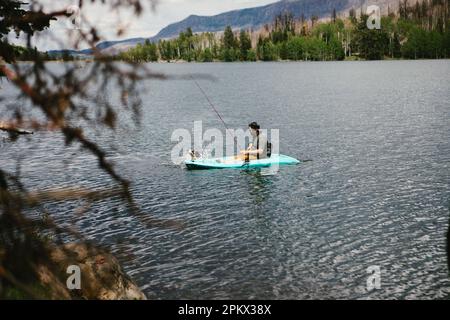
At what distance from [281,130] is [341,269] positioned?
30.6 m

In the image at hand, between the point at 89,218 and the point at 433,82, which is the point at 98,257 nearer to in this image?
the point at 89,218

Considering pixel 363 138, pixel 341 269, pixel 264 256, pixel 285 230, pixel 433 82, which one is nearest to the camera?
pixel 341 269

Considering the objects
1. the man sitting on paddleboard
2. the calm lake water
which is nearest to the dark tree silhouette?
the calm lake water

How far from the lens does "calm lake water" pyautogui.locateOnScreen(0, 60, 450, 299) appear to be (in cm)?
1527

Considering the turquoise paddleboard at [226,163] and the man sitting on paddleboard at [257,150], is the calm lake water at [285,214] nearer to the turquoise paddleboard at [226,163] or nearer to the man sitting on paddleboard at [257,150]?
the turquoise paddleboard at [226,163]

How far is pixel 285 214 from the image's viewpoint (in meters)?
21.8

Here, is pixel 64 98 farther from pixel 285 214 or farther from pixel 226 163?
pixel 226 163

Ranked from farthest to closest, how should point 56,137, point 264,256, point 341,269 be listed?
1. point 56,137
2. point 264,256
3. point 341,269

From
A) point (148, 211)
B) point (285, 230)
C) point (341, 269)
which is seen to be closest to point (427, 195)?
point (285, 230)

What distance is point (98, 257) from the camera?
13.7 metres

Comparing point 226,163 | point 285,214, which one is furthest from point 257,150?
point 285,214

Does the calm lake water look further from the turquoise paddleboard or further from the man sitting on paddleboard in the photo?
the man sitting on paddleboard

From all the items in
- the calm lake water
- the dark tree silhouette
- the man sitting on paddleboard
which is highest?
the dark tree silhouette
